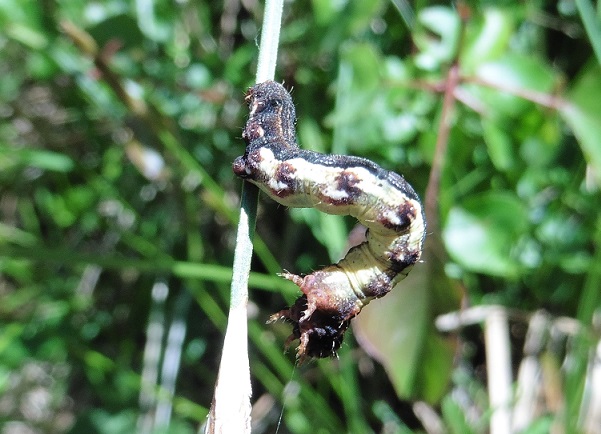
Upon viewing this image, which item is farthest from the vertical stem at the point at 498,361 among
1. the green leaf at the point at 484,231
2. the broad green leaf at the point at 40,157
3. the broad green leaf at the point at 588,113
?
the broad green leaf at the point at 40,157

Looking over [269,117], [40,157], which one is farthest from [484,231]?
[40,157]

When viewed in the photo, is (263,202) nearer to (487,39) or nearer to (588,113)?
(487,39)

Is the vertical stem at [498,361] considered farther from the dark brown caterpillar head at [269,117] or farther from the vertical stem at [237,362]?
the vertical stem at [237,362]

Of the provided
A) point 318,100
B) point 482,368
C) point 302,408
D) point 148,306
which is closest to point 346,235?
point 318,100

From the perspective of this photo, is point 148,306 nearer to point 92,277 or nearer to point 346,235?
point 92,277

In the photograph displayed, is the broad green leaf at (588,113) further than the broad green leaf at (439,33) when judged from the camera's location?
No

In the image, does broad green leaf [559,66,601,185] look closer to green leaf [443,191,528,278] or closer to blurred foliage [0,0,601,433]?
blurred foliage [0,0,601,433]
